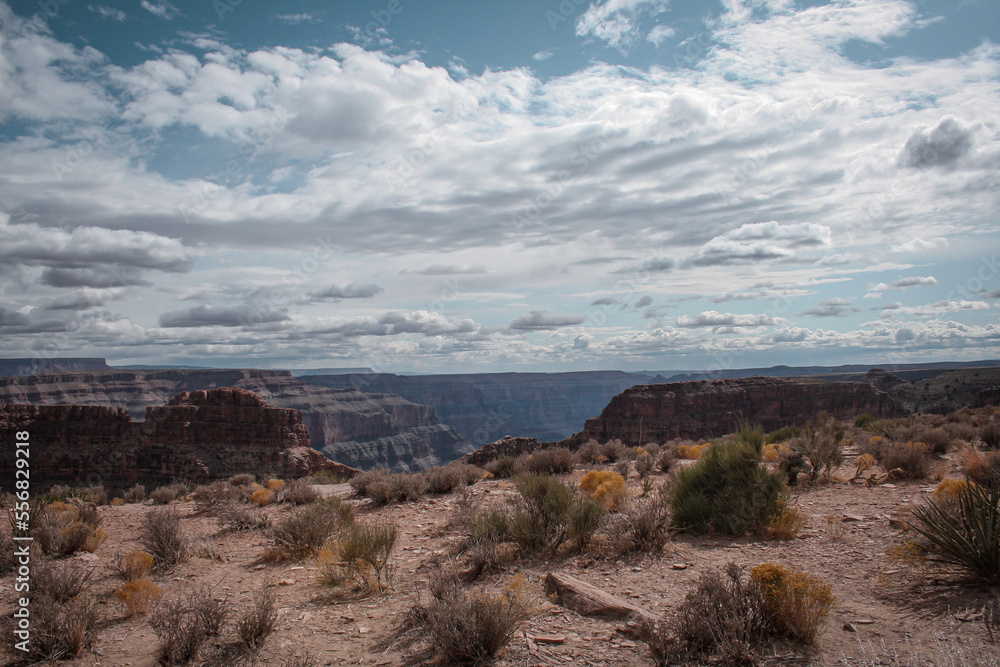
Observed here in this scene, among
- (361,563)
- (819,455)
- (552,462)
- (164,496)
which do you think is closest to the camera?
(361,563)

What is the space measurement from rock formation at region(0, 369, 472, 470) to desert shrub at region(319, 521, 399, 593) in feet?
361

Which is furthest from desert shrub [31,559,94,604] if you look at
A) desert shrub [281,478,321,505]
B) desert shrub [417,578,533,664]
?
desert shrub [281,478,321,505]

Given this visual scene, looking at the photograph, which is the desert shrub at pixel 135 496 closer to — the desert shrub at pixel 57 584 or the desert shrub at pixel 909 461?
the desert shrub at pixel 57 584

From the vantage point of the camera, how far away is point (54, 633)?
5.26 m

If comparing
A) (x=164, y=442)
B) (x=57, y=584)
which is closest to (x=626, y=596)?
(x=57, y=584)

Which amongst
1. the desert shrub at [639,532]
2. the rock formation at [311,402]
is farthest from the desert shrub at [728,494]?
the rock formation at [311,402]

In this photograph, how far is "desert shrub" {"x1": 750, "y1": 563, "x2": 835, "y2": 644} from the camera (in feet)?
14.9

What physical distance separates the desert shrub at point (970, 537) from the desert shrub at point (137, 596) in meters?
8.69

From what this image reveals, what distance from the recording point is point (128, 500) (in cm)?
1781

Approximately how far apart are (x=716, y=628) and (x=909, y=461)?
9241 mm

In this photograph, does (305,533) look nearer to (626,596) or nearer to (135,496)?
(626,596)

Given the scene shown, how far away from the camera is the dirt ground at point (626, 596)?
4.55 metres

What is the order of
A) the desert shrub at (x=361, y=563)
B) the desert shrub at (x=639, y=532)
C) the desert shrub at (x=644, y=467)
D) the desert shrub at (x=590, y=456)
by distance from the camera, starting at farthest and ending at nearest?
1. the desert shrub at (x=590, y=456)
2. the desert shrub at (x=644, y=467)
3. the desert shrub at (x=639, y=532)
4. the desert shrub at (x=361, y=563)

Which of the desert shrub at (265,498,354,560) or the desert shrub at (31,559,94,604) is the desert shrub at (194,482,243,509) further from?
the desert shrub at (31,559,94,604)
